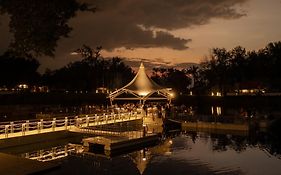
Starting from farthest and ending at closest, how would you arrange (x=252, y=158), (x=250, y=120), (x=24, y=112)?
(x=24, y=112)
(x=250, y=120)
(x=252, y=158)

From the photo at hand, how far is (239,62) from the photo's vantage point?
111750 mm

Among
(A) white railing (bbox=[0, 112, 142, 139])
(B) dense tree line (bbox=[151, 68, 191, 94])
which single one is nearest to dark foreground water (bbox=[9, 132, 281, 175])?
(A) white railing (bbox=[0, 112, 142, 139])

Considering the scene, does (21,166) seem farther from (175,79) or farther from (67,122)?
(175,79)

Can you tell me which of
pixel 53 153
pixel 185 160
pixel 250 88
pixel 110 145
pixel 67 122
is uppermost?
pixel 250 88

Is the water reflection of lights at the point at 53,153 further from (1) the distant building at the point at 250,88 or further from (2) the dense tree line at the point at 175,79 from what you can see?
(2) the dense tree line at the point at 175,79

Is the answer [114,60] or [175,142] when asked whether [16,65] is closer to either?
[114,60]

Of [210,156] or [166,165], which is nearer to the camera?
[166,165]

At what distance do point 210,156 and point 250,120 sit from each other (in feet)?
54.8

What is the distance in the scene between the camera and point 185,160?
28.4 meters

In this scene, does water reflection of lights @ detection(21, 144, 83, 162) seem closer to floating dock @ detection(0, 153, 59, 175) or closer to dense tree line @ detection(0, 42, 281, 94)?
floating dock @ detection(0, 153, 59, 175)

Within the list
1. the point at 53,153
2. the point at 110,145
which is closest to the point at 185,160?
the point at 110,145

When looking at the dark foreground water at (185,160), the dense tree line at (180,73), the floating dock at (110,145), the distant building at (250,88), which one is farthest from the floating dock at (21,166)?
the distant building at (250,88)

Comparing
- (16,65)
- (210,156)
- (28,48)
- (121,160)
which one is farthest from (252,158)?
(16,65)

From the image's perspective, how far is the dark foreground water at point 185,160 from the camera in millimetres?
24922
